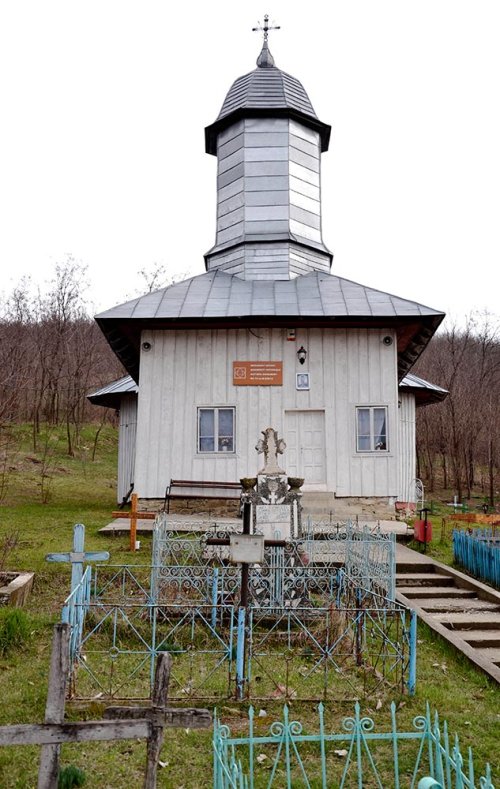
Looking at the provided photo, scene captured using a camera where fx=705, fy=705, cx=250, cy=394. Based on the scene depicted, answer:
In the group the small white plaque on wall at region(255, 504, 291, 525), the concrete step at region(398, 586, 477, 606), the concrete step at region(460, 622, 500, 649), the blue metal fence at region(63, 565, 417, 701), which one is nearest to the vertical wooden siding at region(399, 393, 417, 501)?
the concrete step at region(398, 586, 477, 606)

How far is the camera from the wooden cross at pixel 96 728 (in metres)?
3.65

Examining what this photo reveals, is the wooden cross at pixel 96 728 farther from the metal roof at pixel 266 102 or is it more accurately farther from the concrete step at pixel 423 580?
the metal roof at pixel 266 102

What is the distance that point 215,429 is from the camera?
15547mm

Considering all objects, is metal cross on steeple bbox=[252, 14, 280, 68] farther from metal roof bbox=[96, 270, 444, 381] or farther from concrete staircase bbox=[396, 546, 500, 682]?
concrete staircase bbox=[396, 546, 500, 682]

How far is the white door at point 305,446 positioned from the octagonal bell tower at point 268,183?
4.02 meters

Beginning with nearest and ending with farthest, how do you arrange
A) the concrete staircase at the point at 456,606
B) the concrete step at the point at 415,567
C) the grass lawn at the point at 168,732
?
the grass lawn at the point at 168,732 < the concrete staircase at the point at 456,606 < the concrete step at the point at 415,567

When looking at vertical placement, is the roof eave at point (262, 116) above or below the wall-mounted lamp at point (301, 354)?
above

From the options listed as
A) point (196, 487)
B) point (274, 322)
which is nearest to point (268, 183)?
point (274, 322)

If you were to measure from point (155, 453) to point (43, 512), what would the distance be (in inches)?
149

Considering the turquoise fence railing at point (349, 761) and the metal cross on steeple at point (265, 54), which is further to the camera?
the metal cross on steeple at point (265, 54)

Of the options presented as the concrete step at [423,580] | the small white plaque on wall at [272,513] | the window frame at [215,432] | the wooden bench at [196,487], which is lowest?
the concrete step at [423,580]

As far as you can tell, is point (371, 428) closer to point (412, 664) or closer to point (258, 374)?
point (258, 374)

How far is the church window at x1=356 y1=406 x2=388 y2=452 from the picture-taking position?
608 inches

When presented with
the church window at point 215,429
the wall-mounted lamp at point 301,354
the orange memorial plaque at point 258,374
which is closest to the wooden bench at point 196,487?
the church window at point 215,429
